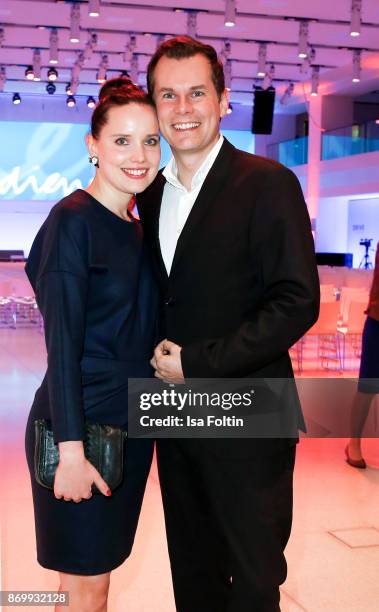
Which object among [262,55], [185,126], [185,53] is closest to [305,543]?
[185,126]

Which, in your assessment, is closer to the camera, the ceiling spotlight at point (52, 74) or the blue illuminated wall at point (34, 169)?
the ceiling spotlight at point (52, 74)

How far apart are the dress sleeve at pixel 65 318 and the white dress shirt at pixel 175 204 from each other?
1.02 ft

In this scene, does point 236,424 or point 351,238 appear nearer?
point 236,424

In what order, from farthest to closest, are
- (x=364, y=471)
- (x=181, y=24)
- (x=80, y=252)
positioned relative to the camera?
1. (x=181, y=24)
2. (x=364, y=471)
3. (x=80, y=252)

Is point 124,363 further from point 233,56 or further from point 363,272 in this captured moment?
point 233,56

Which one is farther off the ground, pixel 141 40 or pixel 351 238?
pixel 141 40

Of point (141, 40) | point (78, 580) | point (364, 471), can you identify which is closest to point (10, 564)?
point (78, 580)

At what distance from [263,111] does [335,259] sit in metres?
4.33

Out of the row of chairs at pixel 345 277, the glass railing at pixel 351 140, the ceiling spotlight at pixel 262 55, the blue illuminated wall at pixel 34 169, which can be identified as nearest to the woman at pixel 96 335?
the row of chairs at pixel 345 277

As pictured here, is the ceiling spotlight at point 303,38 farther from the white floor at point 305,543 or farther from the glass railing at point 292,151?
the white floor at point 305,543

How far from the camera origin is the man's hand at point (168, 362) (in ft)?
6.86

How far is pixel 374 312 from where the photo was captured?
4.70 meters

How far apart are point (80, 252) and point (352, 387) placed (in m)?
6.57

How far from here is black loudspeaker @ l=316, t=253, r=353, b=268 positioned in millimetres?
19844
